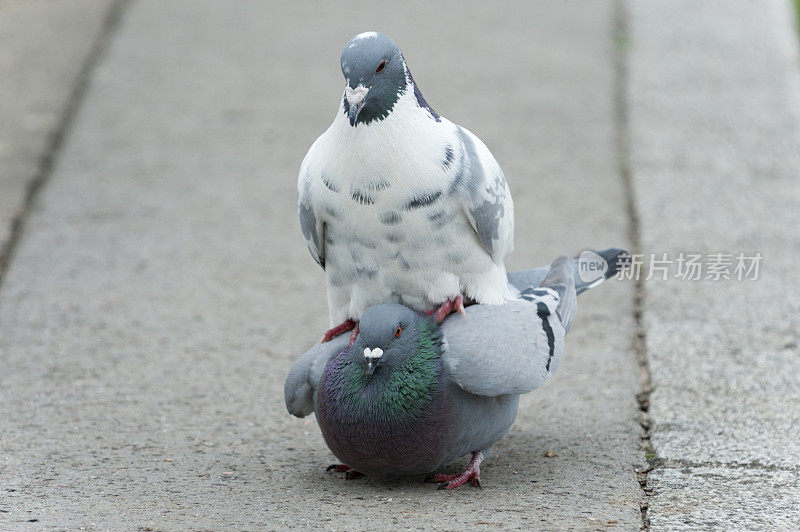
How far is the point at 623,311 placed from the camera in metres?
4.86

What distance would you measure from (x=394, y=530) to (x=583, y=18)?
5.89 metres

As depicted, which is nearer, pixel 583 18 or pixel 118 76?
pixel 118 76

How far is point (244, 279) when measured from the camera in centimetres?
514

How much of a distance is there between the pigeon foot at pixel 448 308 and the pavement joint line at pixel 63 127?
2.45 metres

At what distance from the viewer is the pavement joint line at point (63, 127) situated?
17.4 feet

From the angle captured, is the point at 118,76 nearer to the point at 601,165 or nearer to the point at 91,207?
the point at 91,207

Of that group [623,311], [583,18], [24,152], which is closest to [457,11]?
[583,18]

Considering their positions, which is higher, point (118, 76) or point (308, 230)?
point (308, 230)

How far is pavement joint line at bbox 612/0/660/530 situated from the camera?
12.0 feet

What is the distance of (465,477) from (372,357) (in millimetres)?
528

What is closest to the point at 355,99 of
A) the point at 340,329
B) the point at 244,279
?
the point at 340,329

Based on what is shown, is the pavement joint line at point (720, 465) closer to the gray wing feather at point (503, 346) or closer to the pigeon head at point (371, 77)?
the gray wing feather at point (503, 346)

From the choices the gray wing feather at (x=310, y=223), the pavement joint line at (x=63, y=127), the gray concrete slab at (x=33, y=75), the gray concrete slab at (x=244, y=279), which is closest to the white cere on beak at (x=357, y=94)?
the gray wing feather at (x=310, y=223)

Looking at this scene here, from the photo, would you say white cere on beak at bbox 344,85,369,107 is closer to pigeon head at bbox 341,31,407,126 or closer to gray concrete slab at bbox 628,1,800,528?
pigeon head at bbox 341,31,407,126
